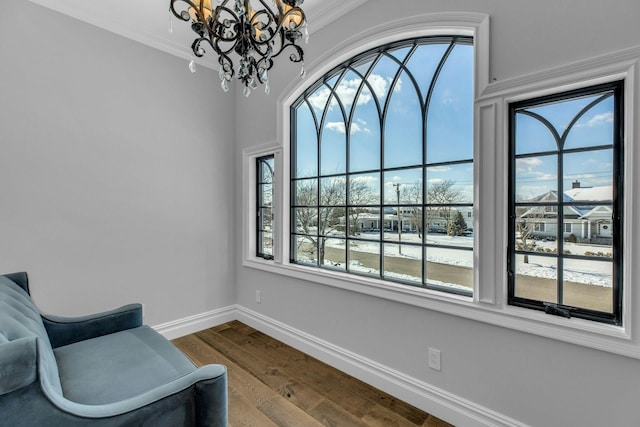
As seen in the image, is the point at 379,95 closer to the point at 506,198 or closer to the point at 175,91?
the point at 506,198

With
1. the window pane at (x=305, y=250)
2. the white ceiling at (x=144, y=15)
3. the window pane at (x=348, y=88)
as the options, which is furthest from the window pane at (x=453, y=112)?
the window pane at (x=305, y=250)

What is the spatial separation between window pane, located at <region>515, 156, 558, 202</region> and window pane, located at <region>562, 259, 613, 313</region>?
36 centimetres

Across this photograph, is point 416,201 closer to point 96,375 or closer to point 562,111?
point 562,111

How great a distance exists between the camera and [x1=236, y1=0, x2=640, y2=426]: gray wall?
4.35 ft

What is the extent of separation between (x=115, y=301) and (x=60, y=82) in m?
1.91

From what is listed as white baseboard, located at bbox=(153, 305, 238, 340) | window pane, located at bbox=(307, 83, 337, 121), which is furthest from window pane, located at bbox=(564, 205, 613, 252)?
white baseboard, located at bbox=(153, 305, 238, 340)

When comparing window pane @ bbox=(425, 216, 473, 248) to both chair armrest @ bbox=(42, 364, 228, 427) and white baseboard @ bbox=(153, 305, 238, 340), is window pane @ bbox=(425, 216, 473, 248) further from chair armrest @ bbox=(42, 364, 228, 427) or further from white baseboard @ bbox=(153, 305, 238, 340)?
white baseboard @ bbox=(153, 305, 238, 340)

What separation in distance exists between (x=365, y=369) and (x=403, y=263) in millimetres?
876

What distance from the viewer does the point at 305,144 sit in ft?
9.34

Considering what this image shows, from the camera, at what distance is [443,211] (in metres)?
1.95

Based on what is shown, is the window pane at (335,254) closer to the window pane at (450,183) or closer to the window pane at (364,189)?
the window pane at (364,189)

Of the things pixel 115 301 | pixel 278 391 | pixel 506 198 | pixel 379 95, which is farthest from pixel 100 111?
pixel 506 198

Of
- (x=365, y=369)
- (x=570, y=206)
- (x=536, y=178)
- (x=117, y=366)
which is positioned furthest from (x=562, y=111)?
(x=117, y=366)

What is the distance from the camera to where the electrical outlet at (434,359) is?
1846 mm
